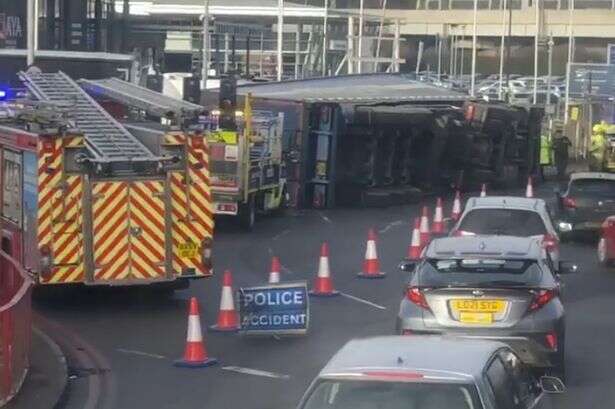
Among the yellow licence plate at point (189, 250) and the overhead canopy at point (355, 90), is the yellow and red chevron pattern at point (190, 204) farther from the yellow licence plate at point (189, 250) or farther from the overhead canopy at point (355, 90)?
the overhead canopy at point (355, 90)

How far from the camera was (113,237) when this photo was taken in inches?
737

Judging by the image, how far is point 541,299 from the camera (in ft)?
43.9

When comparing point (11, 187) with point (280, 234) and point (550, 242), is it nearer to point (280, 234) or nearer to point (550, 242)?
point (550, 242)

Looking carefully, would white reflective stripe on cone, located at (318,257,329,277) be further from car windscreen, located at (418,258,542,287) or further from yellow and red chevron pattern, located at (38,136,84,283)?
car windscreen, located at (418,258,542,287)

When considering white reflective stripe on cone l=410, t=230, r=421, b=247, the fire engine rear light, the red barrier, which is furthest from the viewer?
the fire engine rear light

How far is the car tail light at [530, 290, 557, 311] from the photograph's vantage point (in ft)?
43.8

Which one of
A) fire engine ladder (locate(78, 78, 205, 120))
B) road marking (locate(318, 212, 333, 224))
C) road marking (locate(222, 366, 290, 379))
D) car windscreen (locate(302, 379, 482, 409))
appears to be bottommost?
road marking (locate(318, 212, 333, 224))

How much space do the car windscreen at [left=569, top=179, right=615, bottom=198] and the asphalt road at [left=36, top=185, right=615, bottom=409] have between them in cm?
103

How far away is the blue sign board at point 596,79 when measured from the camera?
6269cm

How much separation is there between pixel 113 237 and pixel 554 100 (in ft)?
192

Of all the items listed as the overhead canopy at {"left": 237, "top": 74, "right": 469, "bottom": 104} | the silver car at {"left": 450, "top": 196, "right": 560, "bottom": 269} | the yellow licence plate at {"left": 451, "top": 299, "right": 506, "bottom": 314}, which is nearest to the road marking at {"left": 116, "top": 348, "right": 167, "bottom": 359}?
the yellow licence plate at {"left": 451, "top": 299, "right": 506, "bottom": 314}

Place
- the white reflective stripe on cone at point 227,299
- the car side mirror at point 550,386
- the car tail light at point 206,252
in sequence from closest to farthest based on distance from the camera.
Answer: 1. the car side mirror at point 550,386
2. the white reflective stripe on cone at point 227,299
3. the car tail light at point 206,252

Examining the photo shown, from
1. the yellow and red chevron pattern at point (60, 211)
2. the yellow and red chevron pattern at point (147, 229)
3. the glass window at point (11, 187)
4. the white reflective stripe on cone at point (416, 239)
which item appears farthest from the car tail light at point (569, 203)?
the yellow and red chevron pattern at point (60, 211)

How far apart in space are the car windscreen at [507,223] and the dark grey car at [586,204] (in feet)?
28.2
